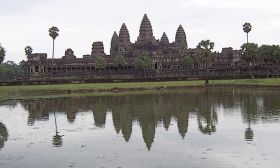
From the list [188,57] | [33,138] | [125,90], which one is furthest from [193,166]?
[188,57]

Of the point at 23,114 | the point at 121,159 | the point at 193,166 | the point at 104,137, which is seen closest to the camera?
the point at 193,166

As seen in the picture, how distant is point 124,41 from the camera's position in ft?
526

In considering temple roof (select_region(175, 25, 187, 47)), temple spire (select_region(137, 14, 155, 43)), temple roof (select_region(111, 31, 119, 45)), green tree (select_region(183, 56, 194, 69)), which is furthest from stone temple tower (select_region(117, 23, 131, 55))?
green tree (select_region(183, 56, 194, 69))

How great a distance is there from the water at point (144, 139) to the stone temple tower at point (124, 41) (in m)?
121

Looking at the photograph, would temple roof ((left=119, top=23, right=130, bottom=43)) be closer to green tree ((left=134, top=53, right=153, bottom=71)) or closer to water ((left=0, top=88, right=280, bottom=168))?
green tree ((left=134, top=53, right=153, bottom=71))

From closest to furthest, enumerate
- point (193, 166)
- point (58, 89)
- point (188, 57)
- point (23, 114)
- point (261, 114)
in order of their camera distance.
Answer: point (193, 166)
point (261, 114)
point (23, 114)
point (58, 89)
point (188, 57)

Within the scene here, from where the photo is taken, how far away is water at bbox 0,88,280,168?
732 inches

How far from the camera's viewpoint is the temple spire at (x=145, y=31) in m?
161

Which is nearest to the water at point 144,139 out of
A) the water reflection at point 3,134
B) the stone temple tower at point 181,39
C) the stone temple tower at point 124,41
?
the water reflection at point 3,134

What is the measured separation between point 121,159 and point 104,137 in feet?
20.6

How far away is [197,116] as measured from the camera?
1342 inches

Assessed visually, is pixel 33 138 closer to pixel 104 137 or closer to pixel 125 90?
pixel 104 137

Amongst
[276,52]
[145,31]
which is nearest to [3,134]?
[276,52]

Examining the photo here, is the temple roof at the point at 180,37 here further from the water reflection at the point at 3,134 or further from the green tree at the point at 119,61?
the water reflection at the point at 3,134
